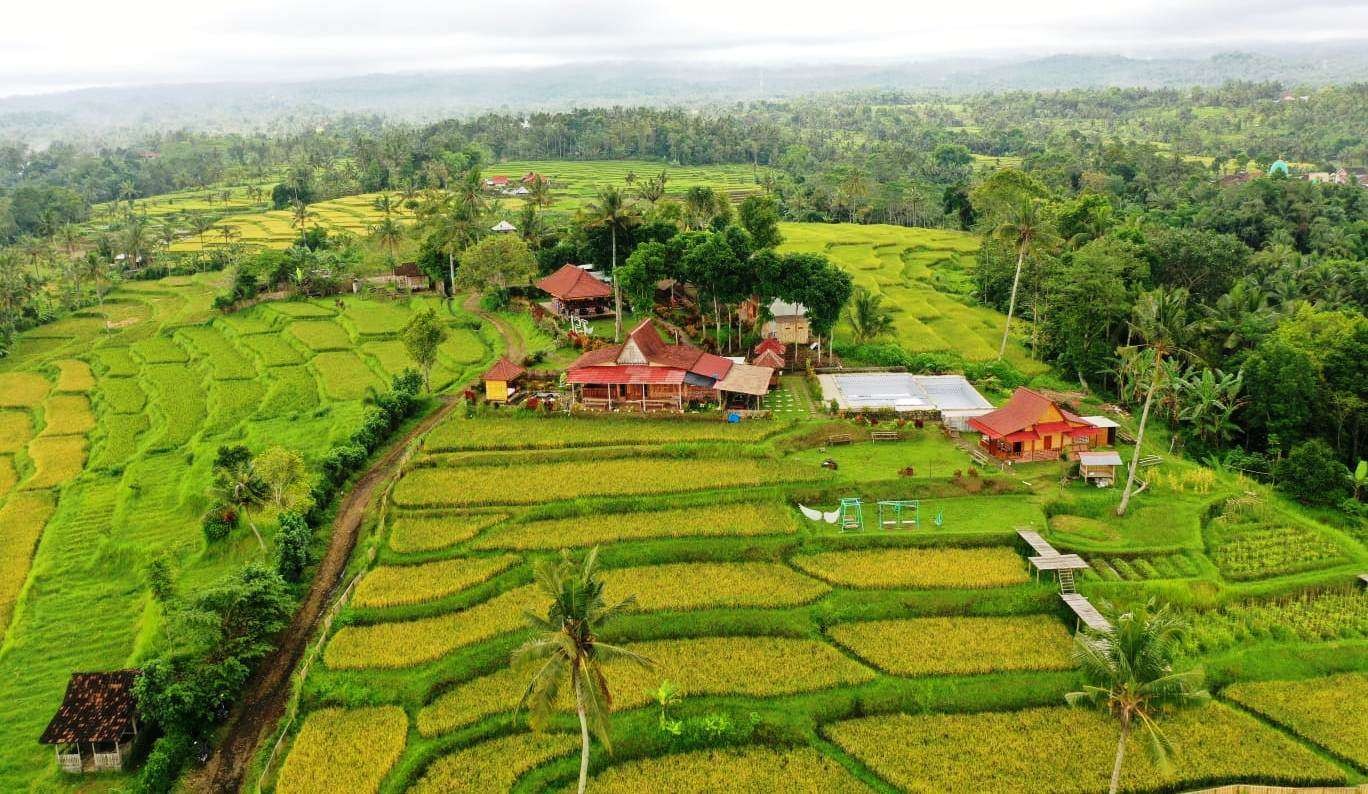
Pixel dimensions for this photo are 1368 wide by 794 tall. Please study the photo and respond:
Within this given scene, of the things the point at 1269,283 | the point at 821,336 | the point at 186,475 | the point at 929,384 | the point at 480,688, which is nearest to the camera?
the point at 480,688

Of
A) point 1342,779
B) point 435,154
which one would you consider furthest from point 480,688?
point 435,154

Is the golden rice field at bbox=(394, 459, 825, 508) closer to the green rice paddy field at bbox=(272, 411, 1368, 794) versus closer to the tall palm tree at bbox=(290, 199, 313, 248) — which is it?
the green rice paddy field at bbox=(272, 411, 1368, 794)

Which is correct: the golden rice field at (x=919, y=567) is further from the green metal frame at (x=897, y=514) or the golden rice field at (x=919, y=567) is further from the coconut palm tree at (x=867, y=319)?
the coconut palm tree at (x=867, y=319)

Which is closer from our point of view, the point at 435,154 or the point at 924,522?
the point at 924,522

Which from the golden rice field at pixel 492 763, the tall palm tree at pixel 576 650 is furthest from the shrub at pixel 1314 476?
the golden rice field at pixel 492 763

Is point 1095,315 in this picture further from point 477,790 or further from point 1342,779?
point 477,790

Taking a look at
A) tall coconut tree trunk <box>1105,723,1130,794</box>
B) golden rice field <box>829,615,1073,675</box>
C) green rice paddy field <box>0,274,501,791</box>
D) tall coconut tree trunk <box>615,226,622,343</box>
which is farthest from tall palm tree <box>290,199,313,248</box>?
tall coconut tree trunk <box>1105,723,1130,794</box>
